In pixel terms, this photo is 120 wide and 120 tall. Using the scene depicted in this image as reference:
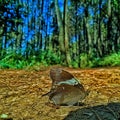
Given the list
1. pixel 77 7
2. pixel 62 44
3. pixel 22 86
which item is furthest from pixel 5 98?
pixel 77 7

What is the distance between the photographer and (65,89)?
493 centimetres

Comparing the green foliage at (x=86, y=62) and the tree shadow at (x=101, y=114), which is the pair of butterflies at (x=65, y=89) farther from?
the green foliage at (x=86, y=62)

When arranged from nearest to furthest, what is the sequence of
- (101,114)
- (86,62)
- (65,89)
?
(101,114) → (65,89) → (86,62)

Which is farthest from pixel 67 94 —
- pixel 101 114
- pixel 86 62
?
pixel 86 62

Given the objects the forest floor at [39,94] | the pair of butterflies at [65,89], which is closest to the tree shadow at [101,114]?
the pair of butterflies at [65,89]

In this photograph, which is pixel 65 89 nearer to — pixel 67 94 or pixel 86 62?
pixel 67 94

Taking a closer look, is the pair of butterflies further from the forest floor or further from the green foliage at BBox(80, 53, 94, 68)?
the green foliage at BBox(80, 53, 94, 68)

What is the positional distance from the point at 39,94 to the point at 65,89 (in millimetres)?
1380

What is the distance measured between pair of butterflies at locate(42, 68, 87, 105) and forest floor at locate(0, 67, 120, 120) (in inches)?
4.0

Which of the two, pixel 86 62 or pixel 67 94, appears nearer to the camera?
pixel 67 94

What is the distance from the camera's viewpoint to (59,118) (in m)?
4.79

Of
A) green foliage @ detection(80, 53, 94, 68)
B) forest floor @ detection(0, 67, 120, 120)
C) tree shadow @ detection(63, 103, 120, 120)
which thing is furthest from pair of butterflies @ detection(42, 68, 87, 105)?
green foliage @ detection(80, 53, 94, 68)

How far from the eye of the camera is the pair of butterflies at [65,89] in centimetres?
468

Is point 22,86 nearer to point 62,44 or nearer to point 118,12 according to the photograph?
point 62,44
